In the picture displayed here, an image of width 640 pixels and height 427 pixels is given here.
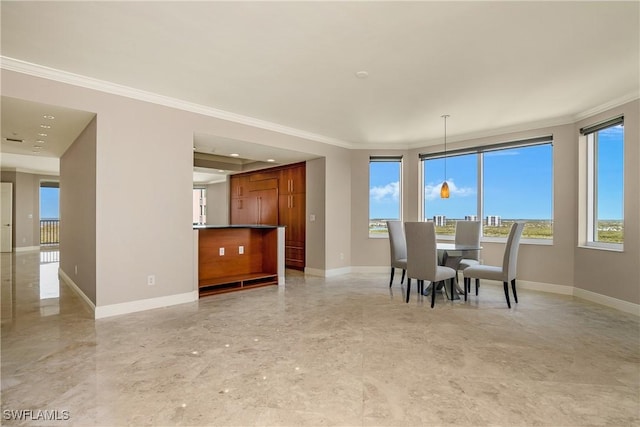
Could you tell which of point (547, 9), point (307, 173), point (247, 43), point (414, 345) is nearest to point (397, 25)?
point (547, 9)

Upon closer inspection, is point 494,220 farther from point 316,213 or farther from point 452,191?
point 316,213

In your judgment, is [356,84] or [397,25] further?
[356,84]

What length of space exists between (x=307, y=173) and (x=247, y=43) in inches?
149

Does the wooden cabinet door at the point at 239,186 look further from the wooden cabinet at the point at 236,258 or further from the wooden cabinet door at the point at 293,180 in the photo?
the wooden cabinet at the point at 236,258

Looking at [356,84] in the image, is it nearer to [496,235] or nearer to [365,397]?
[365,397]

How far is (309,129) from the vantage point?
18.1ft

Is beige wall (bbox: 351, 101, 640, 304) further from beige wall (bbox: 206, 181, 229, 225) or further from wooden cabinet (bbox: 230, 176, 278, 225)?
beige wall (bbox: 206, 181, 229, 225)

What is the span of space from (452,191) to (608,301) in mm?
2818

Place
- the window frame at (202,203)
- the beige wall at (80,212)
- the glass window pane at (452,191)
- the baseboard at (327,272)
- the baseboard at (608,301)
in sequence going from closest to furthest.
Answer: the beige wall at (80,212), the baseboard at (608,301), the glass window pane at (452,191), the baseboard at (327,272), the window frame at (202,203)

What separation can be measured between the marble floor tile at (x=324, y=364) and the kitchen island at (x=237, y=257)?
0.67m

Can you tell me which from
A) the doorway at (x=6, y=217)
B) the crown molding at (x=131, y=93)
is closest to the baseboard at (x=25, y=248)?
the doorway at (x=6, y=217)

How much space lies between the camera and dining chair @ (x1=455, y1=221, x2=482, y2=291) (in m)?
5.05

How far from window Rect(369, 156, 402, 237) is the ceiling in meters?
2.27

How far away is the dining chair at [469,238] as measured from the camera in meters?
5.05
